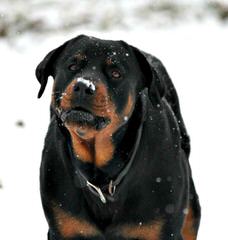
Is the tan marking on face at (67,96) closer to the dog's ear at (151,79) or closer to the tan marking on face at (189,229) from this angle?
the dog's ear at (151,79)

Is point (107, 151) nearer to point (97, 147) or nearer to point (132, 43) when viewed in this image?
point (97, 147)

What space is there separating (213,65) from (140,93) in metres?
5.40

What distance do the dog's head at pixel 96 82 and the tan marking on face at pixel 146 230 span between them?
54 centimetres

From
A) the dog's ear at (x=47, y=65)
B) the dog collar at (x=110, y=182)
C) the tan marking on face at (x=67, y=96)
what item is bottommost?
the dog collar at (x=110, y=182)

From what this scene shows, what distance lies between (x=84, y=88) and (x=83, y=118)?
5.6 inches

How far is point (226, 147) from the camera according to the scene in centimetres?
738

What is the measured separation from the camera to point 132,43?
991 centimetres

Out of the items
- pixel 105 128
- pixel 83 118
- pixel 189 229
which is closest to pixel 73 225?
pixel 105 128

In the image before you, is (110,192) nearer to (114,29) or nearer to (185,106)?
(185,106)

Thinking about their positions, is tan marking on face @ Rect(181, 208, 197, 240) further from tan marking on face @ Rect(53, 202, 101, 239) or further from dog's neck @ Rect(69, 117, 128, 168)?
dog's neck @ Rect(69, 117, 128, 168)

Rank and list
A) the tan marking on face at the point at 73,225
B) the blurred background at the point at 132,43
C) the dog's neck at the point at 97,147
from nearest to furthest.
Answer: the dog's neck at the point at 97,147 → the tan marking on face at the point at 73,225 → the blurred background at the point at 132,43

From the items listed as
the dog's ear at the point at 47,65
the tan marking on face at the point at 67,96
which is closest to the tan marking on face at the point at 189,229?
the dog's ear at the point at 47,65

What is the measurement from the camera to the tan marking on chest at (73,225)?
4.34 meters

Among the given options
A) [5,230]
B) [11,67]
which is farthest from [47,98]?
[5,230]
